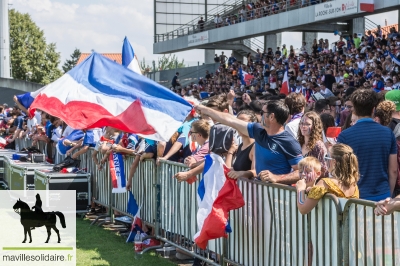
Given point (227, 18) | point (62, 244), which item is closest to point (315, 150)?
point (62, 244)

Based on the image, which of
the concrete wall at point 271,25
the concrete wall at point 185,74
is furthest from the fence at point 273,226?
the concrete wall at point 185,74

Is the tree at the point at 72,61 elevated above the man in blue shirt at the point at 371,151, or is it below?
above

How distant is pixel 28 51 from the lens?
298 feet

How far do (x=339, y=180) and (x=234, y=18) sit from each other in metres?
38.1

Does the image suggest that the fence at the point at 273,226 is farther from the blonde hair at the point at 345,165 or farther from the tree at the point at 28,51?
the tree at the point at 28,51

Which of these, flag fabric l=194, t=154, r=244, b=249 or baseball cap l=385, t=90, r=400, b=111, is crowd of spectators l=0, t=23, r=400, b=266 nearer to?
baseball cap l=385, t=90, r=400, b=111

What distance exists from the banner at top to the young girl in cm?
2454

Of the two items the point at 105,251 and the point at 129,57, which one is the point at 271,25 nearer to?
the point at 129,57

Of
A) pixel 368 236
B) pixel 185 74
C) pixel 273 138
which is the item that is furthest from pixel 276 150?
pixel 185 74

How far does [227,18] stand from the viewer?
44094mm

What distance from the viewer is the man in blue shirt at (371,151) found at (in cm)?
565

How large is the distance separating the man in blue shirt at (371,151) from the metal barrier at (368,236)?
0.68m

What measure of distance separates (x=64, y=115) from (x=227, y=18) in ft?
121

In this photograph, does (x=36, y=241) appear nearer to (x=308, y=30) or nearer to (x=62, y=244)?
(x=62, y=244)
